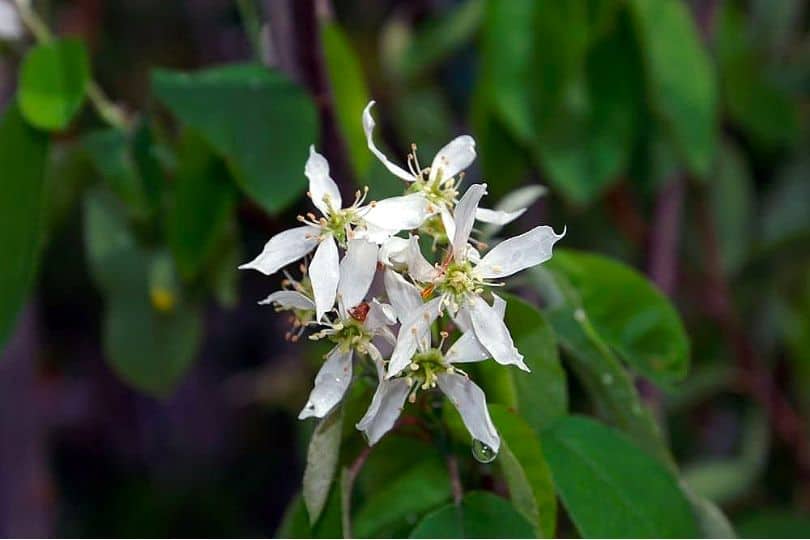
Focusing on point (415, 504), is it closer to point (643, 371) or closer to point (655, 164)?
point (643, 371)

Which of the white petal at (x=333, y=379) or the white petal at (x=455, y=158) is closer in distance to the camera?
the white petal at (x=333, y=379)

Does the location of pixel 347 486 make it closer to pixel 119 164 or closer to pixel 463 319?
pixel 463 319

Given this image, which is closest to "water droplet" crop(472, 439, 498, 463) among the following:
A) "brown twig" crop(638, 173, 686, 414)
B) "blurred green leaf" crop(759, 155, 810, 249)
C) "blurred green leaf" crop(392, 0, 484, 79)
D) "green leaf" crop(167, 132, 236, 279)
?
"green leaf" crop(167, 132, 236, 279)

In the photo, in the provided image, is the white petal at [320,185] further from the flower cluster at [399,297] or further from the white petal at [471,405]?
the white petal at [471,405]

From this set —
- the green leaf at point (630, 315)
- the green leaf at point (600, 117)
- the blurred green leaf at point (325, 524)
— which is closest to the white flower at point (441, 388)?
the blurred green leaf at point (325, 524)

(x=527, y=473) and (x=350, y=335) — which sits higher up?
(x=350, y=335)

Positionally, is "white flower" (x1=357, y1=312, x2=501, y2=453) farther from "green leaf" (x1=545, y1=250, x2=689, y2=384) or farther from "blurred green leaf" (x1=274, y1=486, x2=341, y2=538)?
A: "green leaf" (x1=545, y1=250, x2=689, y2=384)

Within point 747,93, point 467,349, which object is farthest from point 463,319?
point 747,93
